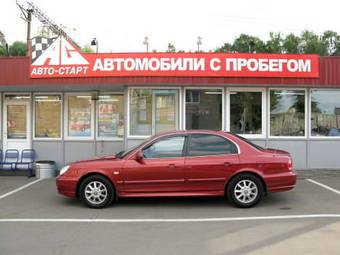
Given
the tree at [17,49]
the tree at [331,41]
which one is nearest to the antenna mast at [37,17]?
the tree at [17,49]

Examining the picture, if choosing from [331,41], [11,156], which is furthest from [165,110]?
[331,41]

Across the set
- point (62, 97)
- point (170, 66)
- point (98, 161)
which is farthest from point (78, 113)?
point (98, 161)

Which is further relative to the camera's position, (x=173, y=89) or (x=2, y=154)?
(x=2, y=154)

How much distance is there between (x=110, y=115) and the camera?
621 inches

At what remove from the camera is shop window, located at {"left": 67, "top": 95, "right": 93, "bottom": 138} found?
15.8m

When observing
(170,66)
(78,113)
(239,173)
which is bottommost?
(239,173)

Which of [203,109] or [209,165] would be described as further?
[203,109]

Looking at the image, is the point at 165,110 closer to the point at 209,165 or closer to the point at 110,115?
the point at 110,115

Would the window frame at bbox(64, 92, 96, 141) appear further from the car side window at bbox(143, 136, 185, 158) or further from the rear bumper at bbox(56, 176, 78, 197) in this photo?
the car side window at bbox(143, 136, 185, 158)

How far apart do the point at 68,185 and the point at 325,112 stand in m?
8.02

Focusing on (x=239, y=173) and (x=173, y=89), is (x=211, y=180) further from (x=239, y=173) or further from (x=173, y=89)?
(x=173, y=89)

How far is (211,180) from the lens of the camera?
32.7ft

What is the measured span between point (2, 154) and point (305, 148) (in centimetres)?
884

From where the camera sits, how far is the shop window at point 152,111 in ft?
48.0
